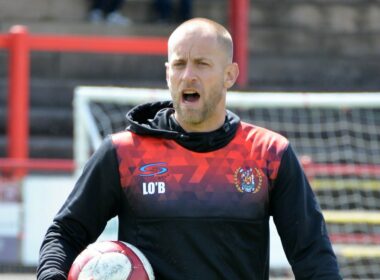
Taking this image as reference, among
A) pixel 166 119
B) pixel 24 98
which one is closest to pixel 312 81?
pixel 24 98

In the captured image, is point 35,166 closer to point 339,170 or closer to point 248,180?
point 339,170

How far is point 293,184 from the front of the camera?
4.43 metres

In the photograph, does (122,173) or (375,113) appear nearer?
(122,173)

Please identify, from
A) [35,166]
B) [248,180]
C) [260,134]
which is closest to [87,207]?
[248,180]

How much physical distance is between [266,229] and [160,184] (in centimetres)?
41

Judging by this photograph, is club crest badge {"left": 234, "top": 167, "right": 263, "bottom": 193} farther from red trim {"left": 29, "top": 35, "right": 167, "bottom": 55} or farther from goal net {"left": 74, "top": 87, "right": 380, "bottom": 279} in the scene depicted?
red trim {"left": 29, "top": 35, "right": 167, "bottom": 55}

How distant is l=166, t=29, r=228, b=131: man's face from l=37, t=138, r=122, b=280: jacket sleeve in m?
0.32

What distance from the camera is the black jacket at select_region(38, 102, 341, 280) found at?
4.36 meters

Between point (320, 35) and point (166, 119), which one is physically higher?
point (166, 119)

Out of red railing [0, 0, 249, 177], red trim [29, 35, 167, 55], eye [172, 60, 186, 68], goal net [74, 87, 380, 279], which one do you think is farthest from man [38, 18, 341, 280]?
red trim [29, 35, 167, 55]

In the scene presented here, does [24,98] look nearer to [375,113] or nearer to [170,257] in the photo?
[375,113]

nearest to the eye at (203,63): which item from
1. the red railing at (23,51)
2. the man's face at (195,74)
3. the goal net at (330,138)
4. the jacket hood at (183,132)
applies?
the man's face at (195,74)

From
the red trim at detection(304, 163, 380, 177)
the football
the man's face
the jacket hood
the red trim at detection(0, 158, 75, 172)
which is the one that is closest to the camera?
the football

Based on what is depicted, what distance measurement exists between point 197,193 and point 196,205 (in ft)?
0.18
